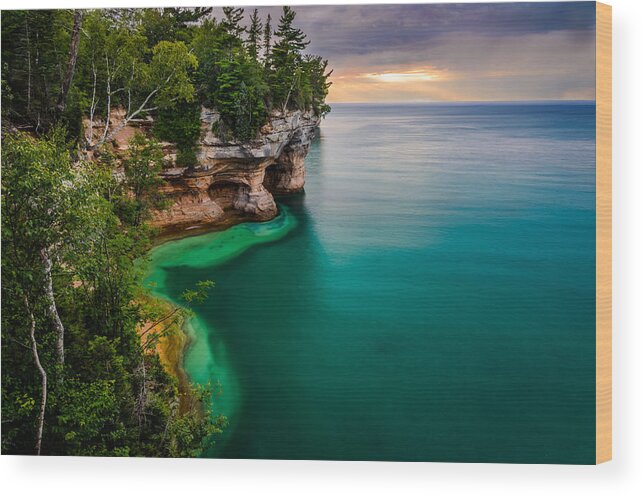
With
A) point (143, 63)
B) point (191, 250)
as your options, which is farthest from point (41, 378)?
point (143, 63)

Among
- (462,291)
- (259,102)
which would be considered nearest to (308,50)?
(259,102)

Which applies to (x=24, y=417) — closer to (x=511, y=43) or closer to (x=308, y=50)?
(x=308, y=50)

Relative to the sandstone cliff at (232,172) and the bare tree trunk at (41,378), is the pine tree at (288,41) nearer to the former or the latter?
the sandstone cliff at (232,172)

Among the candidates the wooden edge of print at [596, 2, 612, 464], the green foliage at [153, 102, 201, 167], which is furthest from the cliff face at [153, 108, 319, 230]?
the wooden edge of print at [596, 2, 612, 464]

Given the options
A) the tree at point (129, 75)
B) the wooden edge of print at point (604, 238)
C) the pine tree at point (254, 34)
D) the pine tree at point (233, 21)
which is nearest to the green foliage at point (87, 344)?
the tree at point (129, 75)

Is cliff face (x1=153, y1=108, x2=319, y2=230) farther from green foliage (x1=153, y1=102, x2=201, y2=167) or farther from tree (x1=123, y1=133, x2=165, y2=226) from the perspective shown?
tree (x1=123, y1=133, x2=165, y2=226)

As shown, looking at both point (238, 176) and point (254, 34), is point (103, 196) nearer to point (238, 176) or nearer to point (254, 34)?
point (238, 176)
